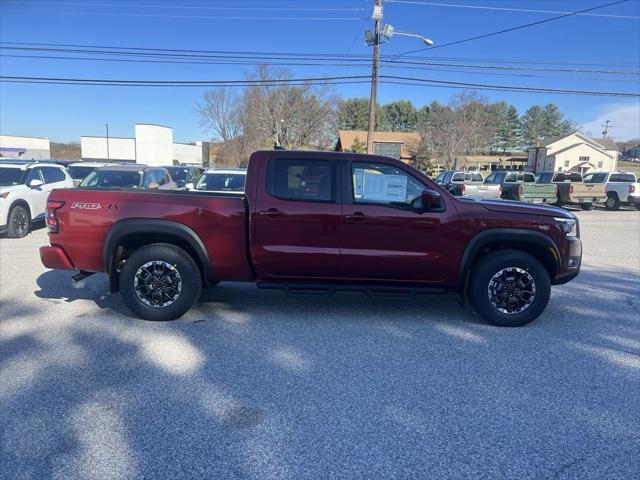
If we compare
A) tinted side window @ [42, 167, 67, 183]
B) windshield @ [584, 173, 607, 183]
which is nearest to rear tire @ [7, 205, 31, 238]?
tinted side window @ [42, 167, 67, 183]

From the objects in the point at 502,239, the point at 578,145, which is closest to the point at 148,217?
the point at 502,239

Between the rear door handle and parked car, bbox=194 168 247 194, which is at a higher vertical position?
parked car, bbox=194 168 247 194

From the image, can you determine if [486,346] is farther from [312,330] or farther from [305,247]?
[305,247]

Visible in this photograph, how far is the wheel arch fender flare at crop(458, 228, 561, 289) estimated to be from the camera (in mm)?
4793

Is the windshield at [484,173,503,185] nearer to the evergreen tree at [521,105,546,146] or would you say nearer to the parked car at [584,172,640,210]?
the parked car at [584,172,640,210]

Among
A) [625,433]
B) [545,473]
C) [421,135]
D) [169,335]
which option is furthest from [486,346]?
[421,135]

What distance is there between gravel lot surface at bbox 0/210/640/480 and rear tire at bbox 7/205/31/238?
18.2 ft

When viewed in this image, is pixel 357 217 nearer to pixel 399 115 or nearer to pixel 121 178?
pixel 121 178

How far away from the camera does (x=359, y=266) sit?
4844 millimetres

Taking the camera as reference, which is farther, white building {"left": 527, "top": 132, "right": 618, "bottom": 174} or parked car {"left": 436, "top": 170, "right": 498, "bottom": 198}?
white building {"left": 527, "top": 132, "right": 618, "bottom": 174}

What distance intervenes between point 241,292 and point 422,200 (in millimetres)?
2862

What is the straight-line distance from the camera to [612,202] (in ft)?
69.6

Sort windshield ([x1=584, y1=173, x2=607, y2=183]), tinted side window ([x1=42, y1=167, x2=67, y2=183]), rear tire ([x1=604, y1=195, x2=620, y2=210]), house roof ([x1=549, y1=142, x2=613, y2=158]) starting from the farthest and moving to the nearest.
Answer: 1. house roof ([x1=549, y1=142, x2=613, y2=158])
2. windshield ([x1=584, y1=173, x2=607, y2=183])
3. rear tire ([x1=604, y1=195, x2=620, y2=210])
4. tinted side window ([x1=42, y1=167, x2=67, y2=183])

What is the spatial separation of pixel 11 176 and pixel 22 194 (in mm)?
750
